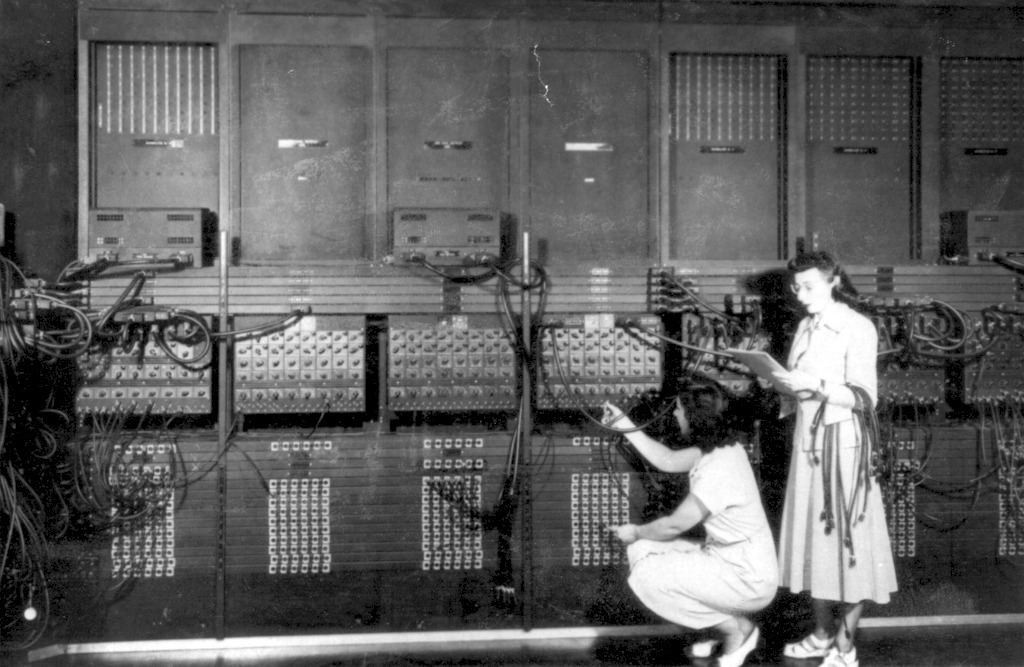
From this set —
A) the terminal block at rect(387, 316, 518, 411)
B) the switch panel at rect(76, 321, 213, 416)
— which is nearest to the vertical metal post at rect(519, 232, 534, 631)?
the terminal block at rect(387, 316, 518, 411)

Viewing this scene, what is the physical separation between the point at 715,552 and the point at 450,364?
139 centimetres

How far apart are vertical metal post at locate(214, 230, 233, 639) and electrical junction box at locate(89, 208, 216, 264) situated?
0.47 ft

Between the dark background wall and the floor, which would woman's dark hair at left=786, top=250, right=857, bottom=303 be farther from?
the dark background wall

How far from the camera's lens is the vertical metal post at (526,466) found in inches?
139

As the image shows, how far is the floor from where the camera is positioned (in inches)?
131

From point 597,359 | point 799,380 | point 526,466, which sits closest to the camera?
point 799,380

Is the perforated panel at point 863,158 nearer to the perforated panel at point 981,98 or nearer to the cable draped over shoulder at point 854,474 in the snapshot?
the perforated panel at point 981,98

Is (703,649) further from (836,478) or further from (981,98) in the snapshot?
(981,98)

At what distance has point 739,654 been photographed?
3184 millimetres

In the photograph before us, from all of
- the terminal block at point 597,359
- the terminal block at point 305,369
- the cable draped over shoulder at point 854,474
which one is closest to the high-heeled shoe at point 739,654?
the cable draped over shoulder at point 854,474

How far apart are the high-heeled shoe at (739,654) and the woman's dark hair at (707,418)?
2.65 feet

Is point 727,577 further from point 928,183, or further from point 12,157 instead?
point 12,157

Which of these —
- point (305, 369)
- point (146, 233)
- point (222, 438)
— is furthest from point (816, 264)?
point (146, 233)

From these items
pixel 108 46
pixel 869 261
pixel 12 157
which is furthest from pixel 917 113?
pixel 12 157
